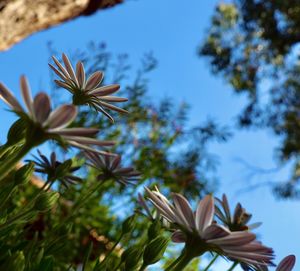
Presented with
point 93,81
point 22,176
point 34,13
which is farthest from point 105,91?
point 34,13

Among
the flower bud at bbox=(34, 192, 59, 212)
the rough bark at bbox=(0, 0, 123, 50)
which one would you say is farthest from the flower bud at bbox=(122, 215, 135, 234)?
the rough bark at bbox=(0, 0, 123, 50)

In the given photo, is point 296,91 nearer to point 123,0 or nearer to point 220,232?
point 123,0

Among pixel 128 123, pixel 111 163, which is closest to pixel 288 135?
pixel 128 123

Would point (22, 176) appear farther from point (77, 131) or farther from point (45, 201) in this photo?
point (77, 131)

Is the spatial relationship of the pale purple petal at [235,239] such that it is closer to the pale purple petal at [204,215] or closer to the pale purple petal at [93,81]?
the pale purple petal at [204,215]

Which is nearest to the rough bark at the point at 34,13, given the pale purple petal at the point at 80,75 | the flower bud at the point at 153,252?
the pale purple petal at the point at 80,75

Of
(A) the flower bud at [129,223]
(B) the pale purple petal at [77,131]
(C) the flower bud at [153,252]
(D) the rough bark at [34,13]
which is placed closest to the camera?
(B) the pale purple petal at [77,131]
